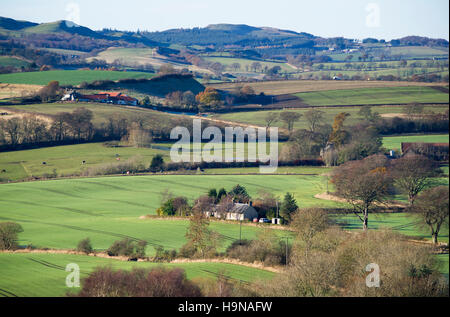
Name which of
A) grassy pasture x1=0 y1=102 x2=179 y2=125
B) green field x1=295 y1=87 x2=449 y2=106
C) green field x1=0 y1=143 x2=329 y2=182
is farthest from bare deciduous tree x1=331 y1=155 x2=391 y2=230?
green field x1=295 y1=87 x2=449 y2=106

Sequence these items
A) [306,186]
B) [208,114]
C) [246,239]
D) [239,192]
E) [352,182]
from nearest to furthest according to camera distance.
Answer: [246,239], [352,182], [239,192], [306,186], [208,114]

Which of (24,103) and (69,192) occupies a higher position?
(24,103)

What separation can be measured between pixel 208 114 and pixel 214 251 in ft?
193

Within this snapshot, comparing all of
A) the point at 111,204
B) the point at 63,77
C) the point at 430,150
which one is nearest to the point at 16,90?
the point at 63,77

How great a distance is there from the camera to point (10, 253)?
31.9m

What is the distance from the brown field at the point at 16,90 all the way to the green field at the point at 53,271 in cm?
A: 5931

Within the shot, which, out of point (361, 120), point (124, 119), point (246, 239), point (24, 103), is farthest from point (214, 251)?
point (24, 103)

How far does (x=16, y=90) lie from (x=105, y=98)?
44.9ft

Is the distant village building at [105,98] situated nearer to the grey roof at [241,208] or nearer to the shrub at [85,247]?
the grey roof at [241,208]

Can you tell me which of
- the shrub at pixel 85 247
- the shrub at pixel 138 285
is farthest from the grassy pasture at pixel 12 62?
the shrub at pixel 138 285

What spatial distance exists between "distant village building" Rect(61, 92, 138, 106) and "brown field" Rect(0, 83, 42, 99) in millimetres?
5610

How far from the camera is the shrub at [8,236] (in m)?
33.7

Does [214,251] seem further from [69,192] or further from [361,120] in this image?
[361,120]

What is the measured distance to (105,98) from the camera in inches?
3703
